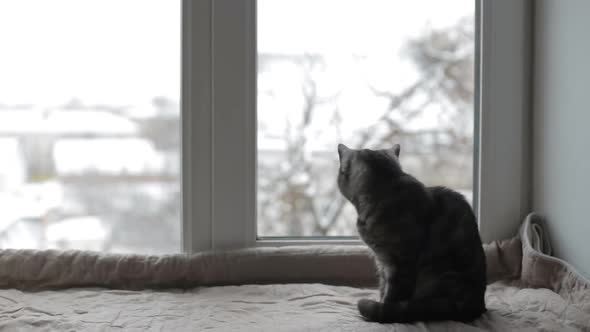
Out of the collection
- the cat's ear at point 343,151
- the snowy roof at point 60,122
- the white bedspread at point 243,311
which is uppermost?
the snowy roof at point 60,122

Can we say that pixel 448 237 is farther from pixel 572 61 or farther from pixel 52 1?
pixel 52 1

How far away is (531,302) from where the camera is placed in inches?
52.2

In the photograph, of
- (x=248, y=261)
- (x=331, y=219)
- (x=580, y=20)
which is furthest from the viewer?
(x=331, y=219)

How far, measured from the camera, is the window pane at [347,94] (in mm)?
1629

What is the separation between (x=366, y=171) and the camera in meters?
1.30

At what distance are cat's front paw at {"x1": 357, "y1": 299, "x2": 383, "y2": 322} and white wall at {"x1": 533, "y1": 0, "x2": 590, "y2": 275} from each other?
53cm

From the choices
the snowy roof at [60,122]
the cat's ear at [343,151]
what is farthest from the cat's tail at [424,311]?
the snowy roof at [60,122]

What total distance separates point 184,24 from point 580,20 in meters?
1.01

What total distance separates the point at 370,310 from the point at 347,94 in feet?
2.19

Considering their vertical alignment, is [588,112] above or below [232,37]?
below

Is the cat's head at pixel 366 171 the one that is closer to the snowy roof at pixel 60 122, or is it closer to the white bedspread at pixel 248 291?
the white bedspread at pixel 248 291

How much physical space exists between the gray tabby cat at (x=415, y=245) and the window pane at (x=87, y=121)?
24.7 inches

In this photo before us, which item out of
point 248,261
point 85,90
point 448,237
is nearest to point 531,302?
point 448,237

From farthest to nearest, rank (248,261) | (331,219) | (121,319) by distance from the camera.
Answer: (331,219) → (248,261) → (121,319)
